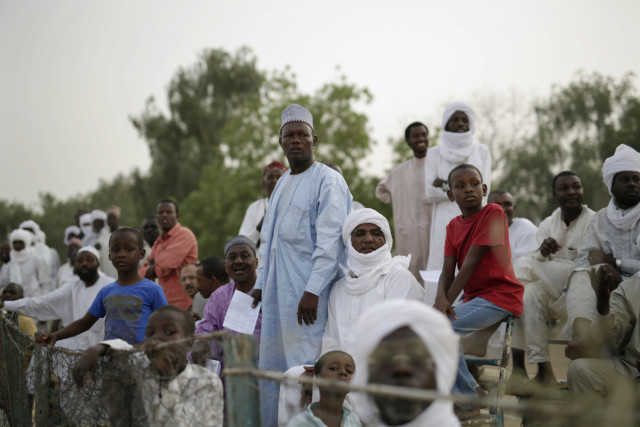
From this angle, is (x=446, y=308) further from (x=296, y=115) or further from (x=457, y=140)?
(x=457, y=140)

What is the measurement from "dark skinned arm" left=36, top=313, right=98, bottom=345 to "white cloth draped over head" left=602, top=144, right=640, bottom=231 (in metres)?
4.46

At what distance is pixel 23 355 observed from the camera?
4324mm

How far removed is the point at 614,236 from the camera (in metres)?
5.47

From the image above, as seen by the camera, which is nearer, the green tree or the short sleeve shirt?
the short sleeve shirt

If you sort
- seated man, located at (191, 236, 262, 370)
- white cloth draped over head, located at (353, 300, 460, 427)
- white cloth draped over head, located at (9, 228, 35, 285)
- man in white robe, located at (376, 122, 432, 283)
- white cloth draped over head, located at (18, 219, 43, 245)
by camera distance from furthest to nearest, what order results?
white cloth draped over head, located at (18, 219, 43, 245) → white cloth draped over head, located at (9, 228, 35, 285) → man in white robe, located at (376, 122, 432, 283) → seated man, located at (191, 236, 262, 370) → white cloth draped over head, located at (353, 300, 460, 427)

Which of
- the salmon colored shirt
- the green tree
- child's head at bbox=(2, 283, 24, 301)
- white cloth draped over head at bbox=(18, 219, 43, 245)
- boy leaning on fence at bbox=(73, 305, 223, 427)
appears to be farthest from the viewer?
the green tree

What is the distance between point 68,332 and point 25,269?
786cm

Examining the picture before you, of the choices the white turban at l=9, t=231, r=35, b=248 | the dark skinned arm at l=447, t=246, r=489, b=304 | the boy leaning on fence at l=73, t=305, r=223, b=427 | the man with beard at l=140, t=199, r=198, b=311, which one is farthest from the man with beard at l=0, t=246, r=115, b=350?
the white turban at l=9, t=231, r=35, b=248

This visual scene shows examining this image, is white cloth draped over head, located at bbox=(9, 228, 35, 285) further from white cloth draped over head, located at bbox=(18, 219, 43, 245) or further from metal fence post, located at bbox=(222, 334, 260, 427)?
metal fence post, located at bbox=(222, 334, 260, 427)

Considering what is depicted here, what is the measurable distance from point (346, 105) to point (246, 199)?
6.86 meters

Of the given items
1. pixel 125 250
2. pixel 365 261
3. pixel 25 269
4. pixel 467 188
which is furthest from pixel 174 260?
pixel 25 269

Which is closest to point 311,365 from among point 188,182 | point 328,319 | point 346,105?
point 328,319

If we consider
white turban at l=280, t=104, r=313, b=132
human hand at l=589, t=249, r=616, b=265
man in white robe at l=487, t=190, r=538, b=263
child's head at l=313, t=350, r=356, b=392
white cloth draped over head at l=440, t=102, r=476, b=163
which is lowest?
child's head at l=313, t=350, r=356, b=392

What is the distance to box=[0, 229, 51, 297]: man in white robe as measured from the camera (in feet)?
38.2
